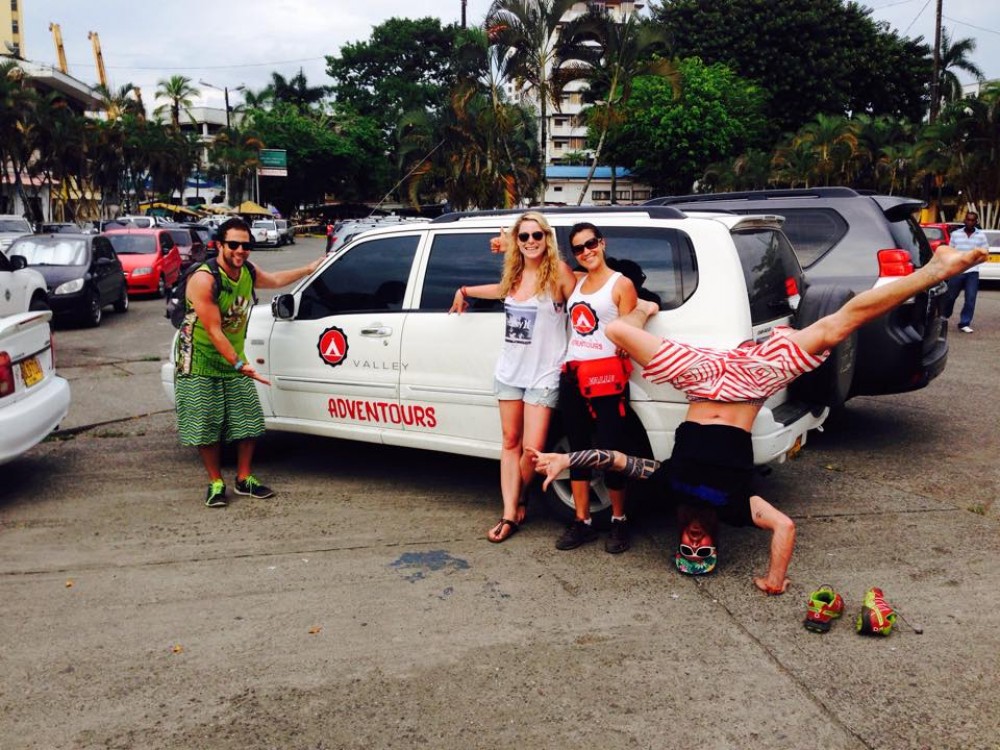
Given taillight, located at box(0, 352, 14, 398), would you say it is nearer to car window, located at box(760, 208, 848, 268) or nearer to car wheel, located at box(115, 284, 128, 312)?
car window, located at box(760, 208, 848, 268)

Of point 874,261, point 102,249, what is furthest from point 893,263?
point 102,249

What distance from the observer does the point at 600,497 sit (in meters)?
5.30

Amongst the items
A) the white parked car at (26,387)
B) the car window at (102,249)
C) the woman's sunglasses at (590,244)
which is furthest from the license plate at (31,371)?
the car window at (102,249)

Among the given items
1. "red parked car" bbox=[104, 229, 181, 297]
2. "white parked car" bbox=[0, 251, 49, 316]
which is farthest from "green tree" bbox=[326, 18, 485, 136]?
"white parked car" bbox=[0, 251, 49, 316]

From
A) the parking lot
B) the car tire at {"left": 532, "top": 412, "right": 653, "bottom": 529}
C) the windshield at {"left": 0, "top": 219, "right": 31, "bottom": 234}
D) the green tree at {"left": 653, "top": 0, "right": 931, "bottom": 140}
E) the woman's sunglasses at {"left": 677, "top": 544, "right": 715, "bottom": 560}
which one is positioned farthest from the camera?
the green tree at {"left": 653, "top": 0, "right": 931, "bottom": 140}

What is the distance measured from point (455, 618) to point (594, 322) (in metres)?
1.64

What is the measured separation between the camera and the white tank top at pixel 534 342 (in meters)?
5.03

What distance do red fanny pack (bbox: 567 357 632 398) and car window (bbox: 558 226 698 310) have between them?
1.36ft

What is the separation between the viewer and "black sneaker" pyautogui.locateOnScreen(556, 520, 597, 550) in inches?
199

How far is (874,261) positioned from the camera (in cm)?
704

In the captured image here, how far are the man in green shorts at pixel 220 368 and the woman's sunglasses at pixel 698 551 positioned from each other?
8.88 feet

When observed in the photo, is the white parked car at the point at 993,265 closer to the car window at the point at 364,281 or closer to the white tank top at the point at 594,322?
the car window at the point at 364,281

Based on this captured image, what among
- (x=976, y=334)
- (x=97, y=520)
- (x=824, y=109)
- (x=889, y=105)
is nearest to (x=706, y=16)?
(x=824, y=109)

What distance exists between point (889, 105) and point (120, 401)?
5138 centimetres
